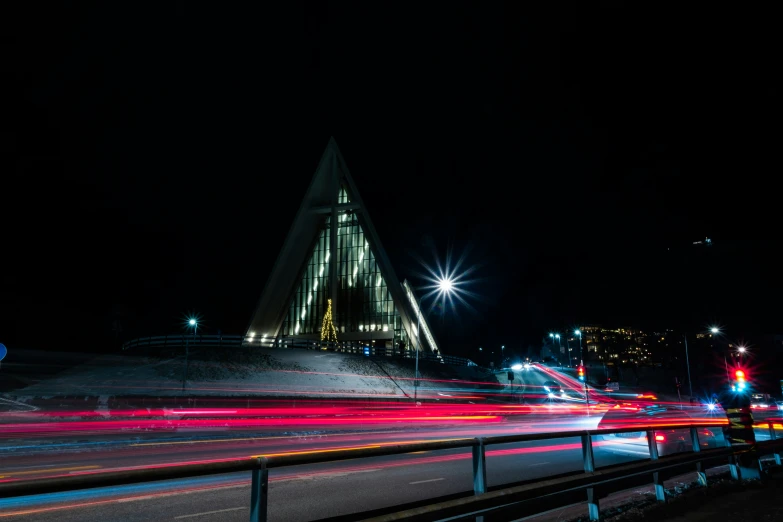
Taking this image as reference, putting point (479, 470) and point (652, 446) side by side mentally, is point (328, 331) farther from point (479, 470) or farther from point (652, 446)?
point (479, 470)

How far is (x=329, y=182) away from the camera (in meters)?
58.6

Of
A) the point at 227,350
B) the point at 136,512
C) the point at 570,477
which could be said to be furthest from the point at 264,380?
the point at 570,477

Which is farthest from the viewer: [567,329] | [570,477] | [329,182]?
[567,329]

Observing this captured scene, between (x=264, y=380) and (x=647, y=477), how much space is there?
970 inches

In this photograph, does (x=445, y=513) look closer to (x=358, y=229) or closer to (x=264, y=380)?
(x=264, y=380)

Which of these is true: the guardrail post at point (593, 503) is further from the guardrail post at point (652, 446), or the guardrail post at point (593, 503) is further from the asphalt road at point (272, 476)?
the guardrail post at point (652, 446)

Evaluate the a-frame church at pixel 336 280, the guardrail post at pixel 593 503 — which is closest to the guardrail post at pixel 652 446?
the guardrail post at pixel 593 503

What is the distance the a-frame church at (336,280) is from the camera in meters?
54.3

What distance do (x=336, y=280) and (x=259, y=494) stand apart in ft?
174

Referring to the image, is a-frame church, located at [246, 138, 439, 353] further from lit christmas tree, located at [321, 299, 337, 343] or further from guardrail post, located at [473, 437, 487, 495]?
guardrail post, located at [473, 437, 487, 495]

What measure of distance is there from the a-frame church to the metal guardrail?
149ft

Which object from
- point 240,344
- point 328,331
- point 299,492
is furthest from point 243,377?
point 299,492

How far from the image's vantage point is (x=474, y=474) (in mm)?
4840

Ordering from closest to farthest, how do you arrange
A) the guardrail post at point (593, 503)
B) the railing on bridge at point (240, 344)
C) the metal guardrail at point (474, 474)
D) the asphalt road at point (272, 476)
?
the metal guardrail at point (474, 474) < the guardrail post at point (593, 503) < the asphalt road at point (272, 476) < the railing on bridge at point (240, 344)
